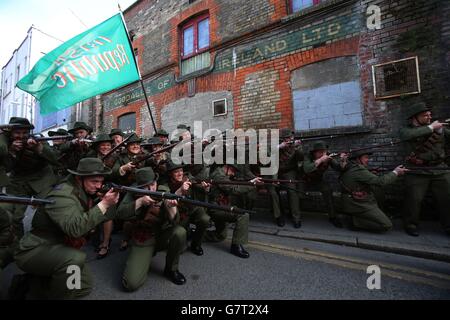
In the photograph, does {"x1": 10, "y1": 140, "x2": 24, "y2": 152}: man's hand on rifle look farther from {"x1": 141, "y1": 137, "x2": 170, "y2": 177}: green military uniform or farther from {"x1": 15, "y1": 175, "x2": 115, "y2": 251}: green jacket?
{"x1": 141, "y1": 137, "x2": 170, "y2": 177}: green military uniform

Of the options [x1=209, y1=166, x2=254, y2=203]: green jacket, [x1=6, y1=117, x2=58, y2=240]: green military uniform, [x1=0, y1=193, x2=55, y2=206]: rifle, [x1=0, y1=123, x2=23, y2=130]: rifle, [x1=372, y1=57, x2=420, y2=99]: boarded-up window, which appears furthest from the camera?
[x1=372, y1=57, x2=420, y2=99]: boarded-up window

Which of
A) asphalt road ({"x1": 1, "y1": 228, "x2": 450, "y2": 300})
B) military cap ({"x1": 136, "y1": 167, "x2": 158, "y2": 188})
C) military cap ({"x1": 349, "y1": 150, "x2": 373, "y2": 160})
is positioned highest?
military cap ({"x1": 349, "y1": 150, "x2": 373, "y2": 160})

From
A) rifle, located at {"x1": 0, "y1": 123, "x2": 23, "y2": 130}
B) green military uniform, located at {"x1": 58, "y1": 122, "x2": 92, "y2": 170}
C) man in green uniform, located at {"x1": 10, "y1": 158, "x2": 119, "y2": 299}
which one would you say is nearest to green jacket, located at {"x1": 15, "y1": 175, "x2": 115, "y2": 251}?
man in green uniform, located at {"x1": 10, "y1": 158, "x2": 119, "y2": 299}

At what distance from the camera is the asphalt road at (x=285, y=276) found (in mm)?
2283

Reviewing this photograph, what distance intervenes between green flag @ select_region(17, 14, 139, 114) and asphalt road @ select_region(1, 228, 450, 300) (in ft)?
13.5

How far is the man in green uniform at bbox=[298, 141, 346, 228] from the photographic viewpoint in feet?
14.3

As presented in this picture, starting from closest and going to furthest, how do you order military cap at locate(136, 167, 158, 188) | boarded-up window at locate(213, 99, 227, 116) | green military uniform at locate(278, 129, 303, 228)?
military cap at locate(136, 167, 158, 188)
green military uniform at locate(278, 129, 303, 228)
boarded-up window at locate(213, 99, 227, 116)

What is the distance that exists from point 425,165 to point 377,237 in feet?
4.77

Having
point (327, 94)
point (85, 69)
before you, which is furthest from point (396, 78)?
point (85, 69)

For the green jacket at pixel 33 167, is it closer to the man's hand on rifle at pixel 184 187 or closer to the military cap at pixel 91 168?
the military cap at pixel 91 168

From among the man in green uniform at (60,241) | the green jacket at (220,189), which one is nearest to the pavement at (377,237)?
the green jacket at (220,189)

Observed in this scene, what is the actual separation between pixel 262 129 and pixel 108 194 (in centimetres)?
438
